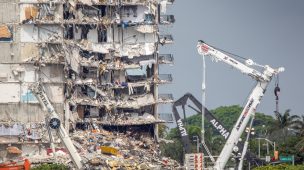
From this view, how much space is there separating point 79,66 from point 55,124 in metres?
24.2

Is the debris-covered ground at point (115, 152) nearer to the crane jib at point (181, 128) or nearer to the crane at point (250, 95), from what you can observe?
the crane jib at point (181, 128)

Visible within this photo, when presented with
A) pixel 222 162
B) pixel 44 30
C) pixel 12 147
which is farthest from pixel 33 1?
pixel 222 162

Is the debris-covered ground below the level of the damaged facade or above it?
below

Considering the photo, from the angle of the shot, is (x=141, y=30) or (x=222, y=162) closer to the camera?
(x=222, y=162)

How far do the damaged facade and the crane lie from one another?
735 inches

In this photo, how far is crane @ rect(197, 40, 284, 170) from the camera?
17500cm

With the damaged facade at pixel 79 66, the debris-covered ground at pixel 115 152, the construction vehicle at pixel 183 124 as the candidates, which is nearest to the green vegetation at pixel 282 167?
the construction vehicle at pixel 183 124

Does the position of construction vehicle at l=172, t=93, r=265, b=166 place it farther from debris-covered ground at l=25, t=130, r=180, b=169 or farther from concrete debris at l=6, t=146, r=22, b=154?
concrete debris at l=6, t=146, r=22, b=154

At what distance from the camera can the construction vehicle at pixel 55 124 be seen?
561ft

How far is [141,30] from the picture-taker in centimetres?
19700

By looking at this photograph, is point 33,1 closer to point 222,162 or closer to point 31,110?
point 31,110

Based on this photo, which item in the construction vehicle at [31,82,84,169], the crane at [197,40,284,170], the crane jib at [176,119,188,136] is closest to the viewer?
the construction vehicle at [31,82,84,169]

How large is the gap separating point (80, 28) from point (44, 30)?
5.50 metres

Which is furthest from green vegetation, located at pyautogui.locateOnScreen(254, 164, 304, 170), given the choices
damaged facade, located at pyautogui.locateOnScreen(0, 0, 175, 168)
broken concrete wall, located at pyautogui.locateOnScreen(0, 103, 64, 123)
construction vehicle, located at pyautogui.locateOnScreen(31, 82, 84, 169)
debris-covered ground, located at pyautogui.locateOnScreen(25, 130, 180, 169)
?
broken concrete wall, located at pyautogui.locateOnScreen(0, 103, 64, 123)
